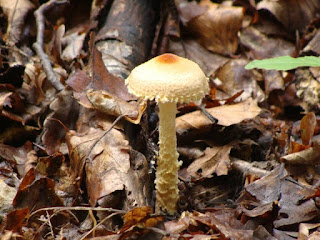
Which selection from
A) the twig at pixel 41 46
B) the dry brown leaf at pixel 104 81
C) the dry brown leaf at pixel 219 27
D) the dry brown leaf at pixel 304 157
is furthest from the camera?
the dry brown leaf at pixel 219 27

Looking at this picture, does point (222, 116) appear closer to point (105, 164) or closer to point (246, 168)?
point (246, 168)

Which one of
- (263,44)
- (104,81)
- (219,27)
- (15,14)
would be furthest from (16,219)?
(263,44)

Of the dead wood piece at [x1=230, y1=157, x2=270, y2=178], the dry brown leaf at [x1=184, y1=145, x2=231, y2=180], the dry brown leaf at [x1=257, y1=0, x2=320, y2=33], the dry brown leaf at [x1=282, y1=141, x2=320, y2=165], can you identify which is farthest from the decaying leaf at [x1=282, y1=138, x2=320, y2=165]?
the dry brown leaf at [x1=257, y1=0, x2=320, y2=33]

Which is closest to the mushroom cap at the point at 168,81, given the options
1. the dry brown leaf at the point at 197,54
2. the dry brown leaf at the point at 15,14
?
the dry brown leaf at the point at 197,54

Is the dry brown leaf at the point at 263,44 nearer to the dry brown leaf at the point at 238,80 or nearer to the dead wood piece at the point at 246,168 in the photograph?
the dry brown leaf at the point at 238,80

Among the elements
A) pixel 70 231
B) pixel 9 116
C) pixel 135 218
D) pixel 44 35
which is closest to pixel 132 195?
pixel 135 218
